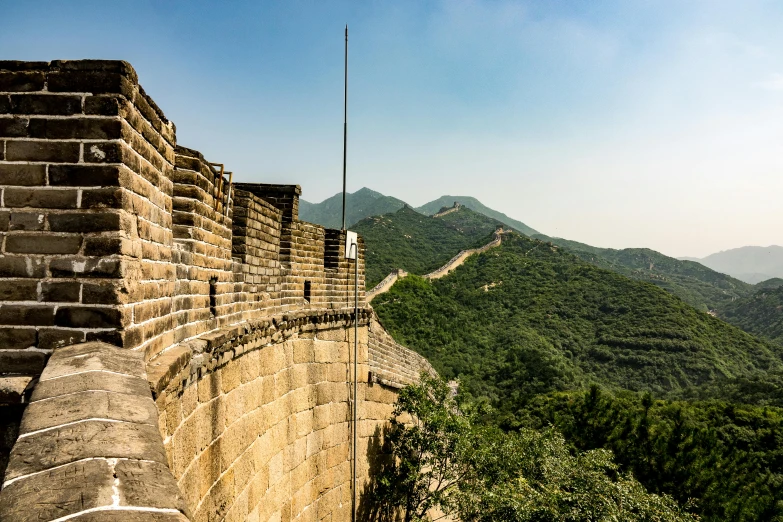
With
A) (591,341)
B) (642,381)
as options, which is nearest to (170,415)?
(642,381)

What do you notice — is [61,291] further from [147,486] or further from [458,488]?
[458,488]

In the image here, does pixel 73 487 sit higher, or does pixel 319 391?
pixel 73 487

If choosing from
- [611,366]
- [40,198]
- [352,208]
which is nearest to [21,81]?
[40,198]

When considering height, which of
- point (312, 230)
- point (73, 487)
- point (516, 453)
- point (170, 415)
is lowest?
point (516, 453)

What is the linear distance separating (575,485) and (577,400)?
39.8 feet

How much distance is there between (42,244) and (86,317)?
0.36 meters

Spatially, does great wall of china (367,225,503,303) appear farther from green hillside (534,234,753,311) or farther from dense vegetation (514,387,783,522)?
green hillside (534,234,753,311)

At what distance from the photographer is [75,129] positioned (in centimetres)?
198

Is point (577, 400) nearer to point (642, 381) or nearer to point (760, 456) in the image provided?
point (760, 456)

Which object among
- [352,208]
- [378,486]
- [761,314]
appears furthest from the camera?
[352,208]

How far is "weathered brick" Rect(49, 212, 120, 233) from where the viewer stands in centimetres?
196

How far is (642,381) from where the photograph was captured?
33062 millimetres

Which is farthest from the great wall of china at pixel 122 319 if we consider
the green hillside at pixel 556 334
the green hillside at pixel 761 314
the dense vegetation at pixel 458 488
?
the green hillside at pixel 761 314

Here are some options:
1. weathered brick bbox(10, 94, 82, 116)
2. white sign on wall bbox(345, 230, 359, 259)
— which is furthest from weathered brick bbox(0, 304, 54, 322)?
white sign on wall bbox(345, 230, 359, 259)
